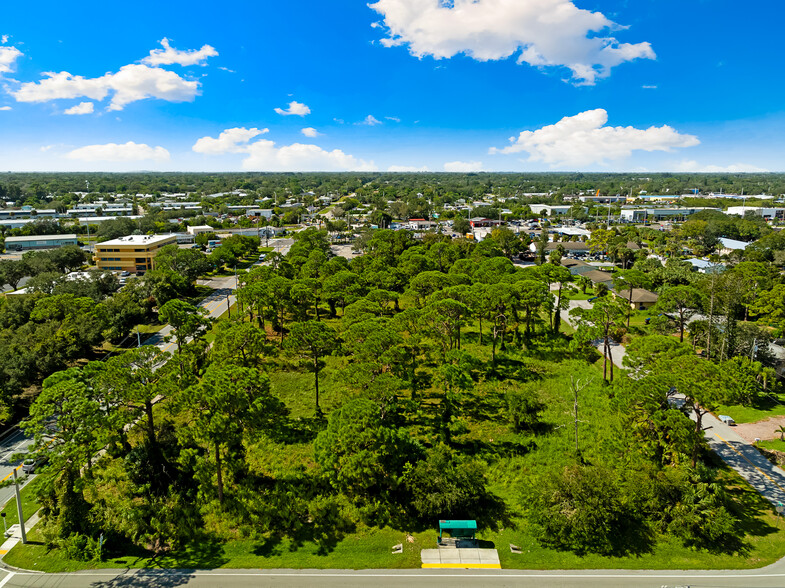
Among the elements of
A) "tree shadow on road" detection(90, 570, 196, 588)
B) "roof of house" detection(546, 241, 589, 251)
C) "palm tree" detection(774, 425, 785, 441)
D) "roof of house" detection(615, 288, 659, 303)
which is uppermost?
"roof of house" detection(546, 241, 589, 251)

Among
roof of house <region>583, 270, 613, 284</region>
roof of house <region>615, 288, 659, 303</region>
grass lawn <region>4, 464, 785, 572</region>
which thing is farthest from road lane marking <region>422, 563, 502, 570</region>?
roof of house <region>583, 270, 613, 284</region>

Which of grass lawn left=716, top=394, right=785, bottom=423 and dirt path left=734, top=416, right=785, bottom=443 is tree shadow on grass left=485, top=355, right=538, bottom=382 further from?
dirt path left=734, top=416, right=785, bottom=443

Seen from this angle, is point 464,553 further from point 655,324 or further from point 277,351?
point 655,324

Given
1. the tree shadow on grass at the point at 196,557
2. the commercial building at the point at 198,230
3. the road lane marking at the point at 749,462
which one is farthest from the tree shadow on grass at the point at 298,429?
the commercial building at the point at 198,230

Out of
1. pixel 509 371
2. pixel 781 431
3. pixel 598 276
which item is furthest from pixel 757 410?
pixel 598 276

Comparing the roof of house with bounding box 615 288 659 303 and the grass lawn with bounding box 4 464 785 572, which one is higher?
the roof of house with bounding box 615 288 659 303

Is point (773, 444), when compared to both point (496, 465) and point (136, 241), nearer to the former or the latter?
point (496, 465)

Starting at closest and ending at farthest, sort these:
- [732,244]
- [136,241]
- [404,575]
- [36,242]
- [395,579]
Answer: [395,579]
[404,575]
[136,241]
[732,244]
[36,242]
